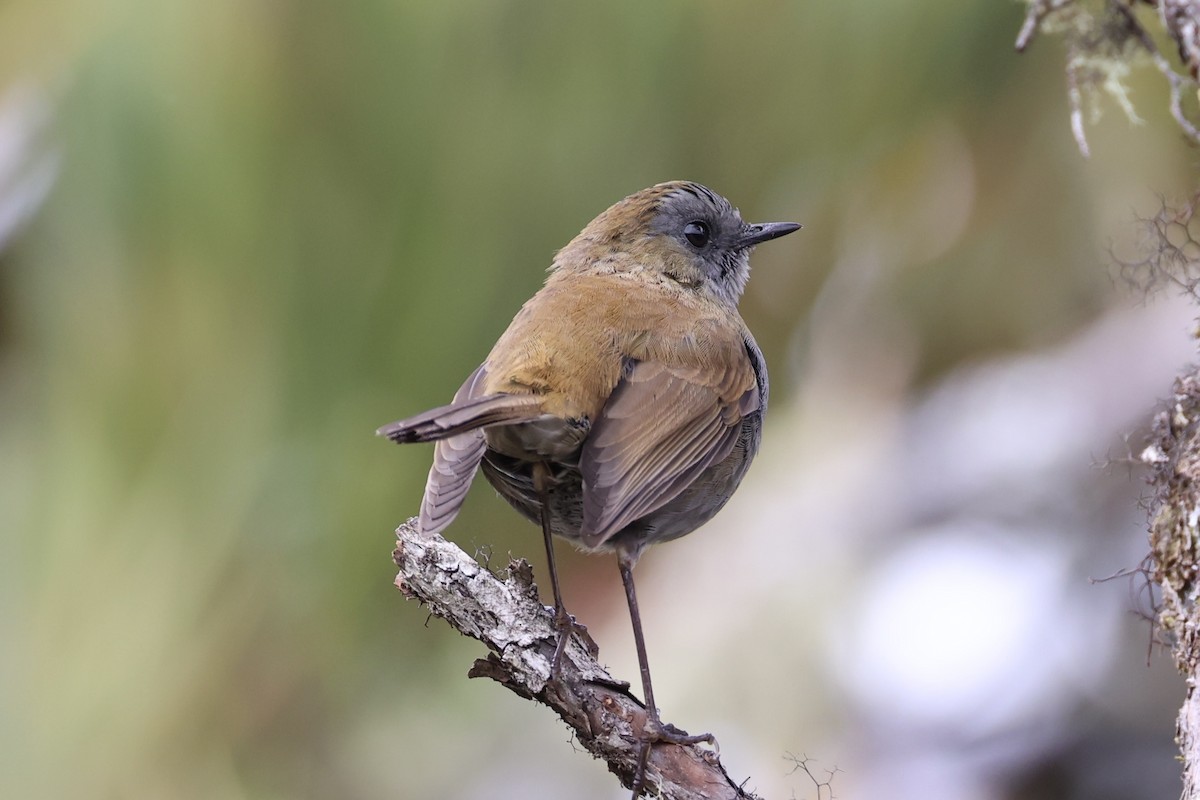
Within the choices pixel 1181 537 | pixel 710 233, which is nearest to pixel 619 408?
pixel 710 233

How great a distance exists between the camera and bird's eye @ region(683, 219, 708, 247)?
3.91m

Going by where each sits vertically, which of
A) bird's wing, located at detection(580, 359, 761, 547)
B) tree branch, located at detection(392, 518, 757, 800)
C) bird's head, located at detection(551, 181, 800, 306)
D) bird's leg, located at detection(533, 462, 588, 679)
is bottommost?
tree branch, located at detection(392, 518, 757, 800)

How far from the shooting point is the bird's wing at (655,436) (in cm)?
286

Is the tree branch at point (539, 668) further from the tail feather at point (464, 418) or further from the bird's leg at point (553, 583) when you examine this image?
the tail feather at point (464, 418)

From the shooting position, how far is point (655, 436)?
3086mm

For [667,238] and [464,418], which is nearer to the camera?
[464,418]

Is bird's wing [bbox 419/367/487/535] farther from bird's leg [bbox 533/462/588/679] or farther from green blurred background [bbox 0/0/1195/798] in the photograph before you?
green blurred background [bbox 0/0/1195/798]

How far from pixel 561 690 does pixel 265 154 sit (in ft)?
8.32

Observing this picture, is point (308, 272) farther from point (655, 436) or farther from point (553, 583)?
point (553, 583)

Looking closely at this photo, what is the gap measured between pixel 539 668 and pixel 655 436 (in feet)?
2.41

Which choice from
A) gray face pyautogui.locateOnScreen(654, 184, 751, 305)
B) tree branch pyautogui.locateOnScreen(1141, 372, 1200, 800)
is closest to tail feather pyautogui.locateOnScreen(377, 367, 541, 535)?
gray face pyautogui.locateOnScreen(654, 184, 751, 305)

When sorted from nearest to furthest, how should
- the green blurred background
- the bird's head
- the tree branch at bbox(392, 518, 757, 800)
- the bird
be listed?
the tree branch at bbox(392, 518, 757, 800) → the bird → the bird's head → the green blurred background

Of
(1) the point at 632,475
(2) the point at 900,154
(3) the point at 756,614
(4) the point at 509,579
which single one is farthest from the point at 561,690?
(2) the point at 900,154

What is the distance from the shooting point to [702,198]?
3920 millimetres
